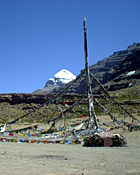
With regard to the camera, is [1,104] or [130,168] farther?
[1,104]

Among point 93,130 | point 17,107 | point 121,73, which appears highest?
point 121,73

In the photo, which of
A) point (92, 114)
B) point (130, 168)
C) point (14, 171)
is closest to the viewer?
point (14, 171)

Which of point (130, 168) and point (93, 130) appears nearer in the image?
point (130, 168)

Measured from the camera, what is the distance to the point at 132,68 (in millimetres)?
103312

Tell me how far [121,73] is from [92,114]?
88814 millimetres

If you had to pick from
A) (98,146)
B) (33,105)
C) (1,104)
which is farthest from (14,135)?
(1,104)

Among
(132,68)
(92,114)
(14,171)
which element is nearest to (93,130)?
(92,114)

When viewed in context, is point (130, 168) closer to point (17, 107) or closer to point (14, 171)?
point (14, 171)

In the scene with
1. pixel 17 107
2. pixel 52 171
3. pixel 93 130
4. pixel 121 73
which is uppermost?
pixel 121 73

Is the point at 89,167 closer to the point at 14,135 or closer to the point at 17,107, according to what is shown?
the point at 14,135

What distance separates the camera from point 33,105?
5966 cm

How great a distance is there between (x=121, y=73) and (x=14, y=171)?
104838mm

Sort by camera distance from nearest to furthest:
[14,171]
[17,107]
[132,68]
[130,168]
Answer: [14,171]
[130,168]
[17,107]
[132,68]

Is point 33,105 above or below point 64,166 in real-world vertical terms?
above
